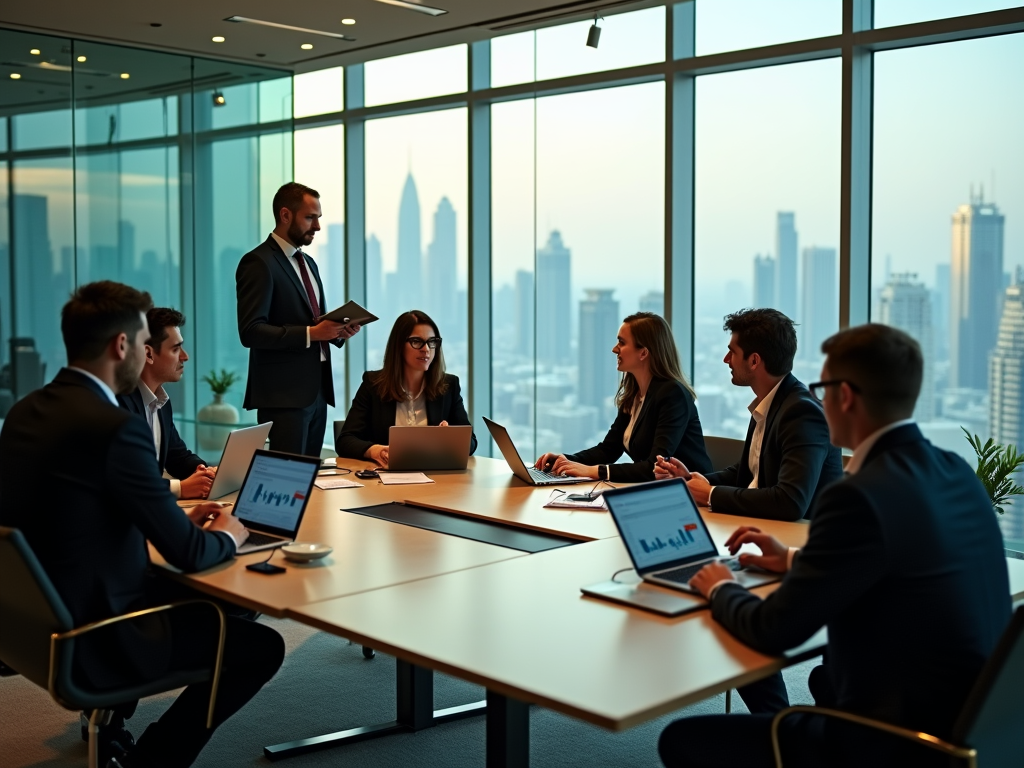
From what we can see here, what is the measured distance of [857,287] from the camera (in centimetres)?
627

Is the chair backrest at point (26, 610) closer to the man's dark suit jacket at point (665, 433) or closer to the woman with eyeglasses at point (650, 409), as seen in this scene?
the woman with eyeglasses at point (650, 409)

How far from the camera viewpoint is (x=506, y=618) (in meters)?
2.64

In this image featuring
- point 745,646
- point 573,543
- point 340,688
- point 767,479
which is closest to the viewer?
point 745,646

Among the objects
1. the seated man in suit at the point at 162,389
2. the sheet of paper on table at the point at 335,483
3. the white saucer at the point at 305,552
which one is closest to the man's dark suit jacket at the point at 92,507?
the white saucer at the point at 305,552

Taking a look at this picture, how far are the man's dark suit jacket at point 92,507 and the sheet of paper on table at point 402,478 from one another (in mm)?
1658

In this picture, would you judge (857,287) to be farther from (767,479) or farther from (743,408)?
(767,479)

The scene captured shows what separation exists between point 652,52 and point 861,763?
556 cm

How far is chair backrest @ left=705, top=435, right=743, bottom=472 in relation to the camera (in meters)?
4.56

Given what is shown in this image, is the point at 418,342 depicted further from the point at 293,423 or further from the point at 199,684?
the point at 199,684

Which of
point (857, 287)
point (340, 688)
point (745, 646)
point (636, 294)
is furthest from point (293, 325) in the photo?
point (745, 646)

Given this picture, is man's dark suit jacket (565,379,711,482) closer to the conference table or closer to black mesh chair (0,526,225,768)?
the conference table

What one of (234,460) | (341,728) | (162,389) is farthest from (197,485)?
(341,728)

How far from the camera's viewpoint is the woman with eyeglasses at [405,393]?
5.15 meters

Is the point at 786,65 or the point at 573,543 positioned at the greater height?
the point at 786,65
